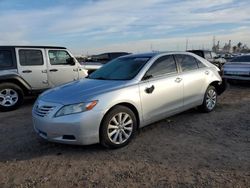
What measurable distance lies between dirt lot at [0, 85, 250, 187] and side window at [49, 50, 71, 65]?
3.35 metres

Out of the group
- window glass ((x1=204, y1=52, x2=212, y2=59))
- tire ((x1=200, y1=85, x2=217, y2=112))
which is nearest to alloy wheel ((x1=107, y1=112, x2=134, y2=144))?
tire ((x1=200, y1=85, x2=217, y2=112))

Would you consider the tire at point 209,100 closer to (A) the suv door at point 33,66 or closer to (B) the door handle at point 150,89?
(B) the door handle at point 150,89

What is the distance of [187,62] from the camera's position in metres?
6.51

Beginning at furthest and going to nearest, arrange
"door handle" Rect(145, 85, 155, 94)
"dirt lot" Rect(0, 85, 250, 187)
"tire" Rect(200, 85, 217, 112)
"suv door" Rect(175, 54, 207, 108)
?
1. "tire" Rect(200, 85, 217, 112)
2. "suv door" Rect(175, 54, 207, 108)
3. "door handle" Rect(145, 85, 155, 94)
4. "dirt lot" Rect(0, 85, 250, 187)

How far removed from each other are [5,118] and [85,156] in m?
3.62

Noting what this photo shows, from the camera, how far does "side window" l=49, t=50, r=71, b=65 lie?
909 cm

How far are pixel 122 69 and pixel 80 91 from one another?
128cm

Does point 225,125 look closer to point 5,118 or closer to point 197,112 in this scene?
point 197,112

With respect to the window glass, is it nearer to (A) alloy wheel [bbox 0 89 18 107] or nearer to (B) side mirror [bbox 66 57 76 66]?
(B) side mirror [bbox 66 57 76 66]

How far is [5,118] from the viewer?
287 inches

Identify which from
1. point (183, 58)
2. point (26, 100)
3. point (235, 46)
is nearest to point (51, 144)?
point (183, 58)

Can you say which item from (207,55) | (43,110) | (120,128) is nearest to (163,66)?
(120,128)

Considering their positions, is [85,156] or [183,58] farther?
[183,58]

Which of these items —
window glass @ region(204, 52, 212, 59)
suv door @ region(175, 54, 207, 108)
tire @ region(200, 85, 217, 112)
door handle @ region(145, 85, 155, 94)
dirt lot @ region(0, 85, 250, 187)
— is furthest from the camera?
window glass @ region(204, 52, 212, 59)
